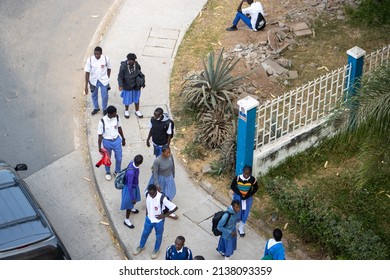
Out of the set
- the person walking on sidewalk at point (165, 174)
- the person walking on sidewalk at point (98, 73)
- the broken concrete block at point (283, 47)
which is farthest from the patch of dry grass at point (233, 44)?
the person walking on sidewalk at point (98, 73)

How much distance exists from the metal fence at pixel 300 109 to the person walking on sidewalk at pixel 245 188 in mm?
1255

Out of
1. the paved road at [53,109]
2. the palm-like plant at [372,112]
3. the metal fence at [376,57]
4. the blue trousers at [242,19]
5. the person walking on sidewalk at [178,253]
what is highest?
the palm-like plant at [372,112]

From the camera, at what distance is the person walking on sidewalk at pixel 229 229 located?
1139 cm

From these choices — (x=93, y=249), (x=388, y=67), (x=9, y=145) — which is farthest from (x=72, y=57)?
(x=388, y=67)

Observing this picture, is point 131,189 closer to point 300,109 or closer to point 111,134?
point 111,134

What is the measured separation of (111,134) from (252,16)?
4.97 metres

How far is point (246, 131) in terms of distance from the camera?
41.4 ft

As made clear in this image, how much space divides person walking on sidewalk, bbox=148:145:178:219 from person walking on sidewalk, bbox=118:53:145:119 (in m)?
1.80

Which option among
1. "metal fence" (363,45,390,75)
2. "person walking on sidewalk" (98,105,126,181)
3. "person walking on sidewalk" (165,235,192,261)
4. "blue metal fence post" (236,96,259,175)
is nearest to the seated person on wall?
"metal fence" (363,45,390,75)

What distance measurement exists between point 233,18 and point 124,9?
231cm

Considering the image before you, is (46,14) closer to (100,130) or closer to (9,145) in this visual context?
(9,145)

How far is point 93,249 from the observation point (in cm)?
1256

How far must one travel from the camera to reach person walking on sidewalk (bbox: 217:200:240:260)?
11391 millimetres

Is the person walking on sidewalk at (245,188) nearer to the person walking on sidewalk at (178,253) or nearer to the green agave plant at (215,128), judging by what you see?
the person walking on sidewalk at (178,253)
